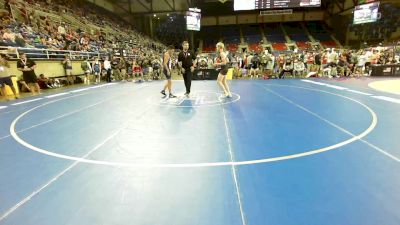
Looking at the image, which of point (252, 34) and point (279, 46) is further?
point (252, 34)

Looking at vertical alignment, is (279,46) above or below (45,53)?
above

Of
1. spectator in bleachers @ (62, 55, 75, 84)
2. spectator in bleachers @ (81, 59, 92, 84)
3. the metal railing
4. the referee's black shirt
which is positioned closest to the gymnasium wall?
spectator in bleachers @ (62, 55, 75, 84)

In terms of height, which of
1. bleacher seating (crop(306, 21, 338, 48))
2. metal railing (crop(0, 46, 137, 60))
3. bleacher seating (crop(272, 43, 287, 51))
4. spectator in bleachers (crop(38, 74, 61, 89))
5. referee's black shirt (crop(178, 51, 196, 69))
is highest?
bleacher seating (crop(306, 21, 338, 48))

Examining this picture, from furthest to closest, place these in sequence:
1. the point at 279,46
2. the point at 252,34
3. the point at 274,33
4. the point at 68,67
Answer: the point at 252,34 → the point at 274,33 → the point at 279,46 → the point at 68,67

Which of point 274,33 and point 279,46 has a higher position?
point 274,33

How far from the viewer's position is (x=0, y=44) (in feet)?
35.6

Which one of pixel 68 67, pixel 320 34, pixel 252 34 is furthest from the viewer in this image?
pixel 252 34

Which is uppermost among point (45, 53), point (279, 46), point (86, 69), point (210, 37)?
point (210, 37)

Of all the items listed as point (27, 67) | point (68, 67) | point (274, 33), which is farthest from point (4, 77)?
point (274, 33)

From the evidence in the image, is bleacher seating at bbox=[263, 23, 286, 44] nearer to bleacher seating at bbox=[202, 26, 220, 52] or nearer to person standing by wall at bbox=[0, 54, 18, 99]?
bleacher seating at bbox=[202, 26, 220, 52]

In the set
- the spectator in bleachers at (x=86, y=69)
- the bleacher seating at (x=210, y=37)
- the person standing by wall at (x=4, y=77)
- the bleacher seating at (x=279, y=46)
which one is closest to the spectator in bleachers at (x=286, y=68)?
the spectator in bleachers at (x=86, y=69)

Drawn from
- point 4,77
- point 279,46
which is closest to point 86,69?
point 4,77

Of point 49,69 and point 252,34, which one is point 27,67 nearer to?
point 49,69

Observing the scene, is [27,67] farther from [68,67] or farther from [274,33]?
A: [274,33]
